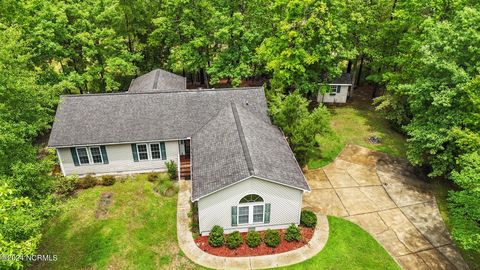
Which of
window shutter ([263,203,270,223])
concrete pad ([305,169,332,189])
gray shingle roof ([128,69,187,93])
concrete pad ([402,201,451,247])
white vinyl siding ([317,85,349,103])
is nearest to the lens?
window shutter ([263,203,270,223])

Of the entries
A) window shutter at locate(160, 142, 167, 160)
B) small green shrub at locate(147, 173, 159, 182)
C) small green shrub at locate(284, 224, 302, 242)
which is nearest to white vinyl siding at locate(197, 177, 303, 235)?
small green shrub at locate(284, 224, 302, 242)

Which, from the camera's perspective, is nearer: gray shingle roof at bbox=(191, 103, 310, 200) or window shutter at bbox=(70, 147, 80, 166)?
gray shingle roof at bbox=(191, 103, 310, 200)

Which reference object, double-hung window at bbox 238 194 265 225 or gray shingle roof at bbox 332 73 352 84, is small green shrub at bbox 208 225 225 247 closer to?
double-hung window at bbox 238 194 265 225

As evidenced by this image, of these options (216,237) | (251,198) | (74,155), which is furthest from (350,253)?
(74,155)

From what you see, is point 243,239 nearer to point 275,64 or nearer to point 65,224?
point 65,224

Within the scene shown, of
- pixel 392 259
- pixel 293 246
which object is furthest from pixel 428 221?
pixel 293 246

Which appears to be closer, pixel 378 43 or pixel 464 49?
pixel 464 49
